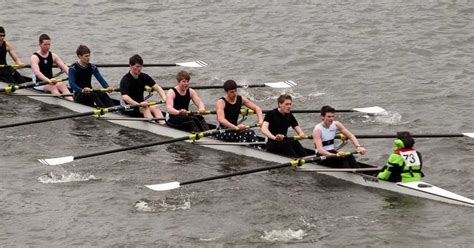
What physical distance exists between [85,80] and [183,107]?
3.25 m

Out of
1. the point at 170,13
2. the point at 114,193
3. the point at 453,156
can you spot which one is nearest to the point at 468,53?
the point at 453,156

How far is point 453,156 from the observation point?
834 inches

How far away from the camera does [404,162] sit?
18312 mm

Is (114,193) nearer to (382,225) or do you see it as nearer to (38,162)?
(38,162)

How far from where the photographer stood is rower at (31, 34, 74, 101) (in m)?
25.0

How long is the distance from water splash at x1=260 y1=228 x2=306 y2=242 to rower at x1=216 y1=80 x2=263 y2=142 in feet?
13.1

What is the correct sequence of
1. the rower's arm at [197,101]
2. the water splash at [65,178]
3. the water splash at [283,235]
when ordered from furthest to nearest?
the rower's arm at [197,101], the water splash at [65,178], the water splash at [283,235]

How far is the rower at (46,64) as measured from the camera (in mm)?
24991

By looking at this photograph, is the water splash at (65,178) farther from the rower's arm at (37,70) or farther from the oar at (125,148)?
the rower's arm at (37,70)

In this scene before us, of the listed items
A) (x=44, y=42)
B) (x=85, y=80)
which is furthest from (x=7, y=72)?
(x=85, y=80)

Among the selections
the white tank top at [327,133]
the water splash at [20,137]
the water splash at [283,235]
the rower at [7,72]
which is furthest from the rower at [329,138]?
the rower at [7,72]

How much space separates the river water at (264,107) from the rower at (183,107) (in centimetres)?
52

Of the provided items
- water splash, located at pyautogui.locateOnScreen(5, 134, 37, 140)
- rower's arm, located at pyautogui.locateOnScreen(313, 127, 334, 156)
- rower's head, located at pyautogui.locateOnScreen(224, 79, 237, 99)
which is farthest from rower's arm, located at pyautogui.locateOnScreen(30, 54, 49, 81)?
rower's arm, located at pyautogui.locateOnScreen(313, 127, 334, 156)

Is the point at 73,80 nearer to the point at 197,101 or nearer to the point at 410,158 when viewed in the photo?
the point at 197,101
